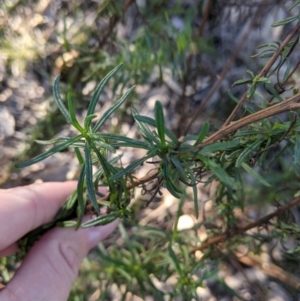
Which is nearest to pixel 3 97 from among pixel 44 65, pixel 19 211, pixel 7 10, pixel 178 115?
pixel 44 65

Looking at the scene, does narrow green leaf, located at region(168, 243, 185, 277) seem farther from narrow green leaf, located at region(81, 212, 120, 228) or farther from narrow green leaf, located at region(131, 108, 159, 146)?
narrow green leaf, located at region(131, 108, 159, 146)

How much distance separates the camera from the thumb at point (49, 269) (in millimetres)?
1271

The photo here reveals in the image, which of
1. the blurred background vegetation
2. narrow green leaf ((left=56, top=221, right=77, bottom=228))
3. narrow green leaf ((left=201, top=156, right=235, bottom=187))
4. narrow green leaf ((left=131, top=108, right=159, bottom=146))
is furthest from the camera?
the blurred background vegetation

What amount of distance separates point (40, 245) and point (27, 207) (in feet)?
0.44

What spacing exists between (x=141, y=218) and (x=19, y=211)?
881mm

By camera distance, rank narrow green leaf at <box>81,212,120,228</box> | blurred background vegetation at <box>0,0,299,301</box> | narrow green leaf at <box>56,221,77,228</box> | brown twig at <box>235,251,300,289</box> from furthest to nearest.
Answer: brown twig at <box>235,251,300,289</box>, blurred background vegetation at <box>0,0,299,301</box>, narrow green leaf at <box>56,221,77,228</box>, narrow green leaf at <box>81,212,120,228</box>

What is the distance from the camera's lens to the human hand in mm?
1271

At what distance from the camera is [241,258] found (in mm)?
1923

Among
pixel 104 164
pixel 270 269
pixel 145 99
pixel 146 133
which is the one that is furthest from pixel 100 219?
pixel 145 99

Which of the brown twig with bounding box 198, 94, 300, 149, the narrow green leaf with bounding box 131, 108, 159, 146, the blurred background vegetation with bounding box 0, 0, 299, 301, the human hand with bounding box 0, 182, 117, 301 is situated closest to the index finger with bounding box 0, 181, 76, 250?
the human hand with bounding box 0, 182, 117, 301

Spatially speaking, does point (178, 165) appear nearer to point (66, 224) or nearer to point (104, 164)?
point (104, 164)

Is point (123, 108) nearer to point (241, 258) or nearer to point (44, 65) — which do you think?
point (44, 65)

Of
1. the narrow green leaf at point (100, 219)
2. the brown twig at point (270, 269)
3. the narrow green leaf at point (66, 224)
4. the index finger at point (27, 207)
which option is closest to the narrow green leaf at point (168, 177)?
the narrow green leaf at point (100, 219)

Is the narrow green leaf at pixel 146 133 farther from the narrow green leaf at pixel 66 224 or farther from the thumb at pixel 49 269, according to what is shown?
the thumb at pixel 49 269
